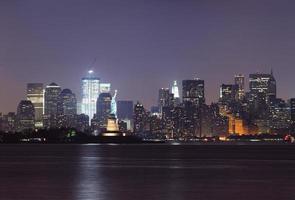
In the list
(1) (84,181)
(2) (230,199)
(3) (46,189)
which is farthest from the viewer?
(1) (84,181)

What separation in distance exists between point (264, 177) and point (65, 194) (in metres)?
23.0

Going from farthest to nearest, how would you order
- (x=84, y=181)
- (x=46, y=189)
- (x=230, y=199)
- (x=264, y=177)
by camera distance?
(x=264, y=177), (x=84, y=181), (x=46, y=189), (x=230, y=199)

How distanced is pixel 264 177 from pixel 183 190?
1527cm

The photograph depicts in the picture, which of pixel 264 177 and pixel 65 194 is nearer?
pixel 65 194

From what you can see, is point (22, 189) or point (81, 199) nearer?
point (81, 199)

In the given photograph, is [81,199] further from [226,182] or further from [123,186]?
[226,182]

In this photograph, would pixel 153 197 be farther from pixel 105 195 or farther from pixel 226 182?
pixel 226 182

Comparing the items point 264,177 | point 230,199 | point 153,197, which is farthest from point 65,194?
point 264,177

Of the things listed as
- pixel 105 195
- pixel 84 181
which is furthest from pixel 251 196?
pixel 84 181

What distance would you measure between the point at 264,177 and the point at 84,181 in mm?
15621

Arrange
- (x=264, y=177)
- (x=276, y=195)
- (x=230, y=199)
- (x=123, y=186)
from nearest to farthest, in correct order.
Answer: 1. (x=230, y=199)
2. (x=276, y=195)
3. (x=123, y=186)
4. (x=264, y=177)

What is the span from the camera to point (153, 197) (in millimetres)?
45469

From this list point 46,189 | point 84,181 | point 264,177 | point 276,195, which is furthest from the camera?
point 264,177

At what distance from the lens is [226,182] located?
57812mm
